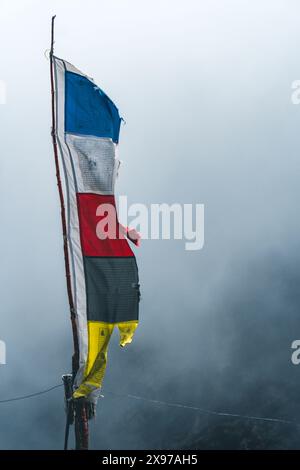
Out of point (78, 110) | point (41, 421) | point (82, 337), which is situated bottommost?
point (41, 421)

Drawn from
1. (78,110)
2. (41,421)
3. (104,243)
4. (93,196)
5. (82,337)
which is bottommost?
(41,421)

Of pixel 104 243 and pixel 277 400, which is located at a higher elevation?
pixel 104 243

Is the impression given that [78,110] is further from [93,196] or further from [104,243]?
[104,243]

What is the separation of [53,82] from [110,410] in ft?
177

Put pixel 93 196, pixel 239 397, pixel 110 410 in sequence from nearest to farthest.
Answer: pixel 93 196
pixel 239 397
pixel 110 410

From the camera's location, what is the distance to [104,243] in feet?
47.1

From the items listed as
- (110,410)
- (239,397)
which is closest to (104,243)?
(239,397)

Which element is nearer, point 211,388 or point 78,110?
point 78,110

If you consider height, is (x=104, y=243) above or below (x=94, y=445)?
above

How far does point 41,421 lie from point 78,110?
57113mm
